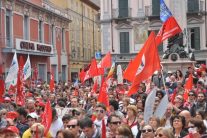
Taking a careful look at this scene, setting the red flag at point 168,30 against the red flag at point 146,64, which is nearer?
the red flag at point 146,64

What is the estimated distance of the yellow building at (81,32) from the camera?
58.0 m

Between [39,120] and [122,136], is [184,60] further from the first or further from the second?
[122,136]

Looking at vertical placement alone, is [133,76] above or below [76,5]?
below

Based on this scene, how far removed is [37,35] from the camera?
143 ft

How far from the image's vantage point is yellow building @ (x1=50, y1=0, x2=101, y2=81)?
58000mm

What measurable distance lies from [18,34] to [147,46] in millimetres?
27697

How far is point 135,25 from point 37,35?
1121 cm

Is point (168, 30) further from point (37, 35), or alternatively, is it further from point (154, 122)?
point (37, 35)

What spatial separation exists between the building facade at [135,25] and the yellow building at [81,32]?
5.28m

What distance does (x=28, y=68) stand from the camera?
19.3 m

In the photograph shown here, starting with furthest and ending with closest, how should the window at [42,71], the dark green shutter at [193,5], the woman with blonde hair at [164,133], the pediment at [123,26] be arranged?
the pediment at [123,26], the dark green shutter at [193,5], the window at [42,71], the woman with blonde hair at [164,133]

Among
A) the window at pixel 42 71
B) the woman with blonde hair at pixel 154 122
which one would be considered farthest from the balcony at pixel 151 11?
the woman with blonde hair at pixel 154 122

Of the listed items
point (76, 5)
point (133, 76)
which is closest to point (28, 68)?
point (133, 76)

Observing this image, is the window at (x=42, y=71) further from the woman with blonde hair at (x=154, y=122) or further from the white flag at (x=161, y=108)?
the woman with blonde hair at (x=154, y=122)
